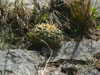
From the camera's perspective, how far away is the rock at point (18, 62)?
2795 millimetres

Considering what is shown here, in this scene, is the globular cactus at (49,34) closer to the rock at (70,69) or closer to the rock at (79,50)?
the rock at (79,50)

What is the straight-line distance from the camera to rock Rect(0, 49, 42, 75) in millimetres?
2795

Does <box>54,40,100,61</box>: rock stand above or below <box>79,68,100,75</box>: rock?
above

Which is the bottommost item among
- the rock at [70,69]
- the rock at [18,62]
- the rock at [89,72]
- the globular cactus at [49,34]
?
the rock at [89,72]

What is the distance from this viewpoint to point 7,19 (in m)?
3.67

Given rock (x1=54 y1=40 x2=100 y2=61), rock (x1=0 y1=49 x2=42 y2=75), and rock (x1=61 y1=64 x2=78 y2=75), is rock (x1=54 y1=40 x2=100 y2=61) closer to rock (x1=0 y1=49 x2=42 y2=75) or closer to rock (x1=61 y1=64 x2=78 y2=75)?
rock (x1=61 y1=64 x2=78 y2=75)

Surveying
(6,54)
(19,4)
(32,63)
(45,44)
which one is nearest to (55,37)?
(45,44)

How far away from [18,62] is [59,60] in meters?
0.62

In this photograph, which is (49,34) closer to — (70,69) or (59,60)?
(59,60)

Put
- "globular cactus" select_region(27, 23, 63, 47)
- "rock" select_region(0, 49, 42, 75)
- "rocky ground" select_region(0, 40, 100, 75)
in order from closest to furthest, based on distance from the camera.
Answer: "rock" select_region(0, 49, 42, 75), "rocky ground" select_region(0, 40, 100, 75), "globular cactus" select_region(27, 23, 63, 47)

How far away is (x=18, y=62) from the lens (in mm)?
2977

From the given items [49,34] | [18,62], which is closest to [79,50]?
[49,34]

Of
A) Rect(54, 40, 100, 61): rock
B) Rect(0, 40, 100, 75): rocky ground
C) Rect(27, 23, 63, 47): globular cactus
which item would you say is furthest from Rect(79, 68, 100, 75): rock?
Rect(27, 23, 63, 47): globular cactus

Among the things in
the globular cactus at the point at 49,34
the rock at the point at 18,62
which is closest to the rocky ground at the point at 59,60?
the rock at the point at 18,62
